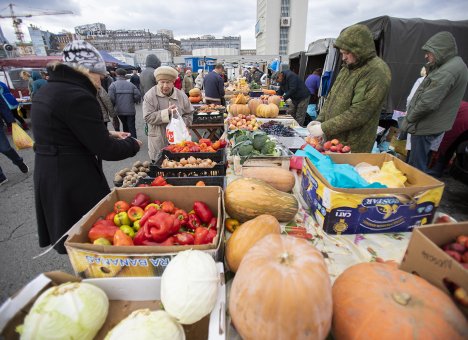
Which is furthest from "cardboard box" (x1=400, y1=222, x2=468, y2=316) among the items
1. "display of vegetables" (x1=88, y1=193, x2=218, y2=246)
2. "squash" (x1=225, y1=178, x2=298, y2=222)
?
"display of vegetables" (x1=88, y1=193, x2=218, y2=246)

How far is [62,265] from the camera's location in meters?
2.87

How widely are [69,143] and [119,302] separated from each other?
4.35ft

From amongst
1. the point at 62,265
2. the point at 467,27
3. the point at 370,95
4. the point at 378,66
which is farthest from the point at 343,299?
the point at 467,27

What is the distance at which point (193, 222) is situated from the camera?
1613mm

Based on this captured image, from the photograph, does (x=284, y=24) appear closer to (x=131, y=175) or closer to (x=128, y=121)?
(x=128, y=121)

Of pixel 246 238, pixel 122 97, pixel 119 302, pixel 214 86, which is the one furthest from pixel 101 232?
pixel 214 86

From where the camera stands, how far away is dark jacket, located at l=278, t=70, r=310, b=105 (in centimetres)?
779

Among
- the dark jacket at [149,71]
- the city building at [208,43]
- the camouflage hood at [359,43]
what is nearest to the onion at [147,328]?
the camouflage hood at [359,43]

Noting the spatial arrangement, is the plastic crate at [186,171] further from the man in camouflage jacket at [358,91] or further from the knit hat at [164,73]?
the knit hat at [164,73]

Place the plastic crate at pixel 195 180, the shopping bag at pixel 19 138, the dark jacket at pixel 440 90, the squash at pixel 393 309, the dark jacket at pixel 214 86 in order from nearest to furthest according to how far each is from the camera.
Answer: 1. the squash at pixel 393 309
2. the plastic crate at pixel 195 180
3. the dark jacket at pixel 440 90
4. the shopping bag at pixel 19 138
5. the dark jacket at pixel 214 86

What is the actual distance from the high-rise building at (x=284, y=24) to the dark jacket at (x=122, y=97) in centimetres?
5743

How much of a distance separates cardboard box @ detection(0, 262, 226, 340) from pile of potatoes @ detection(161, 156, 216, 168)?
57.3 inches

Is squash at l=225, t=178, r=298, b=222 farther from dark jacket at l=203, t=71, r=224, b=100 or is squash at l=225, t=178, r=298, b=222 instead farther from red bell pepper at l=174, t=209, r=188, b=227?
dark jacket at l=203, t=71, r=224, b=100

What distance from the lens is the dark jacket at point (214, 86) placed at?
8.57 m
